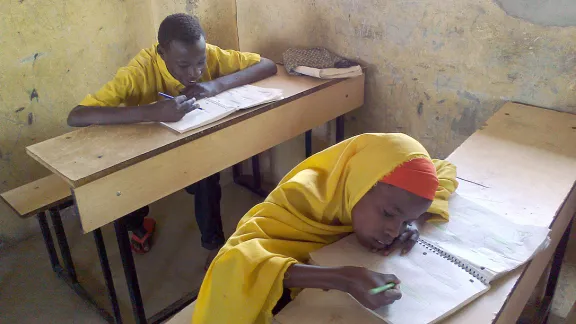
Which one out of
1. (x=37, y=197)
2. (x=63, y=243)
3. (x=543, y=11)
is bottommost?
(x=63, y=243)

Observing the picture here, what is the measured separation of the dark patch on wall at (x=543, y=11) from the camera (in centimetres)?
166

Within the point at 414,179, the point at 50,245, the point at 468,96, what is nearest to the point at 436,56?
the point at 468,96

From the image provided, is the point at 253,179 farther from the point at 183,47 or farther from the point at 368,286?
the point at 368,286

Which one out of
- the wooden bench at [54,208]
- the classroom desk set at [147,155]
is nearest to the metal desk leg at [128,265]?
the classroom desk set at [147,155]

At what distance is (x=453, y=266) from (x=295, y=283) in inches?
14.7

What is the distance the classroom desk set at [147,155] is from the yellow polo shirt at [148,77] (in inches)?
7.1

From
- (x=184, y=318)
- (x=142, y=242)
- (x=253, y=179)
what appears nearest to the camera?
(x=184, y=318)

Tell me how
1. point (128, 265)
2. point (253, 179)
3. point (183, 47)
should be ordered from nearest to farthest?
point (128, 265), point (183, 47), point (253, 179)

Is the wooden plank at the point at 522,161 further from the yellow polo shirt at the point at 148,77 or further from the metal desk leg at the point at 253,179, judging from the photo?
the metal desk leg at the point at 253,179

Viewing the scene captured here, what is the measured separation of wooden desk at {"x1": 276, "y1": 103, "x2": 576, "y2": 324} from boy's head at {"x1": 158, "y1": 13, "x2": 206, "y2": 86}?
1.14m

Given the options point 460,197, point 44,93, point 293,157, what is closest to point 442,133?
Result: point 460,197

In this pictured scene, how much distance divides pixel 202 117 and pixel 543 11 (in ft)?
4.42

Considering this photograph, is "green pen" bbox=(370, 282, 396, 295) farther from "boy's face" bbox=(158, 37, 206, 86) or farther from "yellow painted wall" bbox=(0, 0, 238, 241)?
"yellow painted wall" bbox=(0, 0, 238, 241)

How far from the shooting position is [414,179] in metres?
1.08
